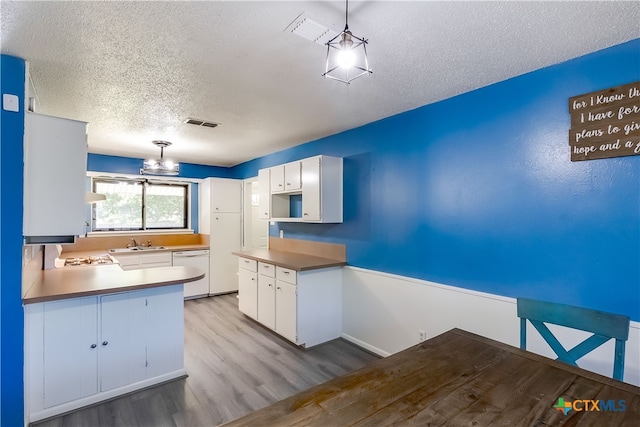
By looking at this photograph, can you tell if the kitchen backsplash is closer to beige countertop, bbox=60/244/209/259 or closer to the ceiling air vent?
beige countertop, bbox=60/244/209/259

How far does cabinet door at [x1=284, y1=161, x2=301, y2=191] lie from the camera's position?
3768 millimetres

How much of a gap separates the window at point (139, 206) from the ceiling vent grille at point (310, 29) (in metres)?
4.84

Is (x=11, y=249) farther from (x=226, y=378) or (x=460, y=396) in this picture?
(x=460, y=396)

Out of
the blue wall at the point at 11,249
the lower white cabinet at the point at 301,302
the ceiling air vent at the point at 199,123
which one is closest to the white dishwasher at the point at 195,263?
the lower white cabinet at the point at 301,302

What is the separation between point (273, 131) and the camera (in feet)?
12.0

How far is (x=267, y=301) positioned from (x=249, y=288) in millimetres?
495

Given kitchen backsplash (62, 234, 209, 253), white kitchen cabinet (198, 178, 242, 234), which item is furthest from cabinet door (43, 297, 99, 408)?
white kitchen cabinet (198, 178, 242, 234)

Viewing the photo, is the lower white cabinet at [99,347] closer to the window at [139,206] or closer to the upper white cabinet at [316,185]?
the upper white cabinet at [316,185]

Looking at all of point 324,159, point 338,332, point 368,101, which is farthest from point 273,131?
point 338,332

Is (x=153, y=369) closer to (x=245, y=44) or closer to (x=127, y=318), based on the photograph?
(x=127, y=318)

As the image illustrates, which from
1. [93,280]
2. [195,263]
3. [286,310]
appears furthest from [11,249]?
[195,263]

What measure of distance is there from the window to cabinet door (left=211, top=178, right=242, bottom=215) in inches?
32.0

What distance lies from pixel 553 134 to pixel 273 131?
2715 millimetres

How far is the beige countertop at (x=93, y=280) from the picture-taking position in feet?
7.16
